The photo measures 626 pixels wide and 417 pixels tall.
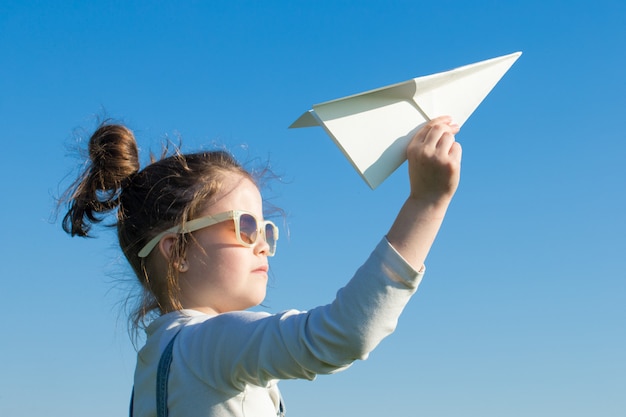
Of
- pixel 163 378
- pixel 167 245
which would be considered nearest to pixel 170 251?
pixel 167 245

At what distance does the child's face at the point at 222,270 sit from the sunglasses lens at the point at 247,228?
0.04 meters

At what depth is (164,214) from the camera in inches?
178

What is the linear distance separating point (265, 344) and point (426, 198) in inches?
34.5

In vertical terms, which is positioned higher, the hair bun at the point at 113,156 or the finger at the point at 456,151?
the hair bun at the point at 113,156

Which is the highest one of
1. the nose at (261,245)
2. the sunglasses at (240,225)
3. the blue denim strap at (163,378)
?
the sunglasses at (240,225)

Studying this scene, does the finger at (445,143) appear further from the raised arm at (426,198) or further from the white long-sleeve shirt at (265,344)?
the white long-sleeve shirt at (265,344)

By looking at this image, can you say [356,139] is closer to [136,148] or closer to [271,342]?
[271,342]

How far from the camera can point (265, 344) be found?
10.5 feet

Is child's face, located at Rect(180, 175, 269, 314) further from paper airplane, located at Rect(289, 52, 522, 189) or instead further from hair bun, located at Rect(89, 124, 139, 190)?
paper airplane, located at Rect(289, 52, 522, 189)

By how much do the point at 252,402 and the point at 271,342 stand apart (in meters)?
0.72

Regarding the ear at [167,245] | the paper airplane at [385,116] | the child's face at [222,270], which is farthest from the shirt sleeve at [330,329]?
the ear at [167,245]

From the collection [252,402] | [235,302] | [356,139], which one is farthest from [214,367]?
[356,139]

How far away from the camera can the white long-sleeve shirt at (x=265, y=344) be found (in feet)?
9.84

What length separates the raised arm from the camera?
305 centimetres
